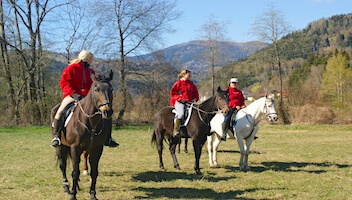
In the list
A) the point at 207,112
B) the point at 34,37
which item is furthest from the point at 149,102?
the point at 207,112

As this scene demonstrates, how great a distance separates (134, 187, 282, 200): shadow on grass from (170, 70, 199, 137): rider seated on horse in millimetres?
2299

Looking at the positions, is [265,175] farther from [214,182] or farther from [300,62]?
[300,62]

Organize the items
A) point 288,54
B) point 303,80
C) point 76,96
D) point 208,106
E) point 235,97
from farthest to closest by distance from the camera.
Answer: point 303,80
point 288,54
point 235,97
point 208,106
point 76,96

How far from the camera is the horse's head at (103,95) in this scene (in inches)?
233

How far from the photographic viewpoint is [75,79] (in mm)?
7289

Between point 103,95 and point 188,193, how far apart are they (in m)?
2.85

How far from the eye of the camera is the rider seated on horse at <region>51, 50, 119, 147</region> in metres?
7.02

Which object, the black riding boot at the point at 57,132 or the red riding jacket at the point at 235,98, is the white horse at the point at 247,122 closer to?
the red riding jacket at the point at 235,98

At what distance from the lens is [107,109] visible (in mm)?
5902

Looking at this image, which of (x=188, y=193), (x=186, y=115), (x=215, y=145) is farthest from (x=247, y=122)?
(x=188, y=193)

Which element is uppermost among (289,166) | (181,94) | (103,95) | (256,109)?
(181,94)

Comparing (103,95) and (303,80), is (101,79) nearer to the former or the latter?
(103,95)

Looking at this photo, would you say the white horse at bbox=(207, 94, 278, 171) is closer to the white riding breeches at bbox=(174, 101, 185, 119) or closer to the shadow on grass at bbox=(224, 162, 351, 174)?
the shadow on grass at bbox=(224, 162, 351, 174)

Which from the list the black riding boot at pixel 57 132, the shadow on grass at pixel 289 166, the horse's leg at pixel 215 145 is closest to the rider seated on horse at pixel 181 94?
the horse's leg at pixel 215 145
